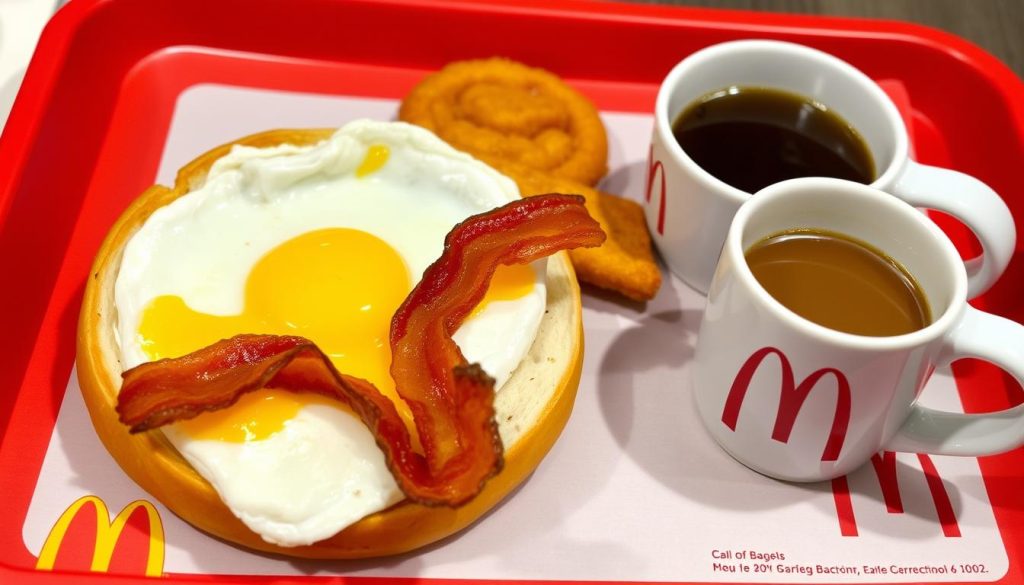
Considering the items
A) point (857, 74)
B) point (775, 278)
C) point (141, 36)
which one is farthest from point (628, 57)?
point (141, 36)

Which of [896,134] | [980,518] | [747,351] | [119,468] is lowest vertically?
[980,518]

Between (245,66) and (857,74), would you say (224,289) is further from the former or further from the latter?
(857,74)

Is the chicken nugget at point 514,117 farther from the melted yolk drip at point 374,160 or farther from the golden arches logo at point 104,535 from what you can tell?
the golden arches logo at point 104,535

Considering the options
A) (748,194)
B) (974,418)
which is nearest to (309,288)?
(748,194)

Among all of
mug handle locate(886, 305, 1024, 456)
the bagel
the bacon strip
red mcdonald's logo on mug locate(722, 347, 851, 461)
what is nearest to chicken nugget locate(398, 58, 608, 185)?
the bagel

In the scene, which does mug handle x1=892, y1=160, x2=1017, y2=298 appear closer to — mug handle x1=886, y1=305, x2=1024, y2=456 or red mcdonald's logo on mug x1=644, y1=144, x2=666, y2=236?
mug handle x1=886, y1=305, x2=1024, y2=456

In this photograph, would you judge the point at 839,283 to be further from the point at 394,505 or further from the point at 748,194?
the point at 394,505
